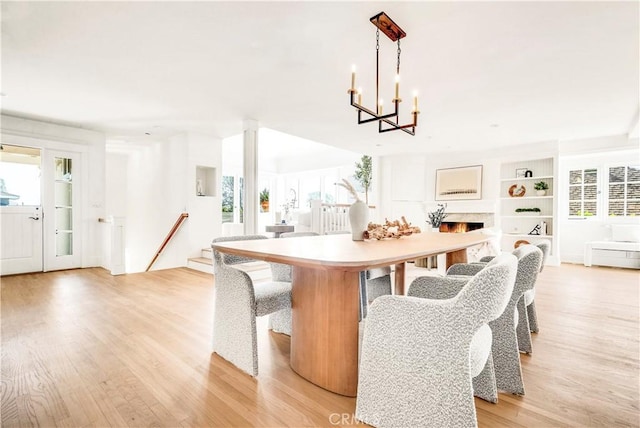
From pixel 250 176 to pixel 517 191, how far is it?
5.74 meters

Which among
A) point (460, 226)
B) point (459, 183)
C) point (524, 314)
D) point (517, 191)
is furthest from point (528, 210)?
point (524, 314)

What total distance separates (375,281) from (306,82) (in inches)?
87.5

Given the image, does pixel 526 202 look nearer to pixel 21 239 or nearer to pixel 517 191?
pixel 517 191

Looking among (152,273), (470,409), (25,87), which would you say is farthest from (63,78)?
(470,409)

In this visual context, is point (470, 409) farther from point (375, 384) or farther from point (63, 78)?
point (63, 78)

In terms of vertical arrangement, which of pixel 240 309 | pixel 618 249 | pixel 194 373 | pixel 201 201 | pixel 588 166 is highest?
pixel 588 166

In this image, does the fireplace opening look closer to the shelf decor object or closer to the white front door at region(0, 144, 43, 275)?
the shelf decor object

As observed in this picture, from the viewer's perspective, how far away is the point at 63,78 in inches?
128

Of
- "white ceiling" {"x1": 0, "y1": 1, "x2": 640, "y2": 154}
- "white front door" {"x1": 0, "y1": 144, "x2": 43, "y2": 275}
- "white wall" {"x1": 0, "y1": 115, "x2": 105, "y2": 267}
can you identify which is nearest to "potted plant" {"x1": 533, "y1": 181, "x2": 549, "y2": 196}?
"white ceiling" {"x1": 0, "y1": 1, "x2": 640, "y2": 154}

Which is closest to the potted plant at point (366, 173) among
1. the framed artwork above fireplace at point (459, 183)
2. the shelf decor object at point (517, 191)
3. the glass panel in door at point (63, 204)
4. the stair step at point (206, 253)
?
the framed artwork above fireplace at point (459, 183)

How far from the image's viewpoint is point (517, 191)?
6.73m

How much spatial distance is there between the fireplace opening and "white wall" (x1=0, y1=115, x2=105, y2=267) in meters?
7.00

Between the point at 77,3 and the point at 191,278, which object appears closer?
the point at 77,3

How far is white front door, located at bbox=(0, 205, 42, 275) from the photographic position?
4555 millimetres
